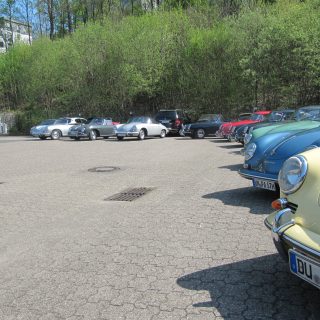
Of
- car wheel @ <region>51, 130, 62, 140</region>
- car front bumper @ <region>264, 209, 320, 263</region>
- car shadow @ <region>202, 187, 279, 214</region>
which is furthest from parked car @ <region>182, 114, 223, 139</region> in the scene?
car front bumper @ <region>264, 209, 320, 263</region>

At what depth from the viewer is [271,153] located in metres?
6.28

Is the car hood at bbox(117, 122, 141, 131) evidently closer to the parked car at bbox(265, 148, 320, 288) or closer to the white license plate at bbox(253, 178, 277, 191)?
the white license plate at bbox(253, 178, 277, 191)

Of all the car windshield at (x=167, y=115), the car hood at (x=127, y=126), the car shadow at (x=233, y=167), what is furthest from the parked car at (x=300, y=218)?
the car windshield at (x=167, y=115)

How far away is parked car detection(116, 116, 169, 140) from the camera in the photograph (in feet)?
79.4

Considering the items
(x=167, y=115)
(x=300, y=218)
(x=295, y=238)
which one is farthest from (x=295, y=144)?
(x=167, y=115)

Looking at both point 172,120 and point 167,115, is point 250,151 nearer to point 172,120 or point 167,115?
point 172,120

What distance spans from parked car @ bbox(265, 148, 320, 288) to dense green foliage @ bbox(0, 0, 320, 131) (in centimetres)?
2606

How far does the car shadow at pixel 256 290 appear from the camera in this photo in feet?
10.4

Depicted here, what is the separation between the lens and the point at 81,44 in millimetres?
36594

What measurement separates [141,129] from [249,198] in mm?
17915

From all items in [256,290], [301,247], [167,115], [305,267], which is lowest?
[256,290]

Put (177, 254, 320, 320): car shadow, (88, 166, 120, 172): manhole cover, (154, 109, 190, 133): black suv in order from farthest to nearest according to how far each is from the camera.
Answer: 1. (154, 109, 190, 133): black suv
2. (88, 166, 120, 172): manhole cover
3. (177, 254, 320, 320): car shadow

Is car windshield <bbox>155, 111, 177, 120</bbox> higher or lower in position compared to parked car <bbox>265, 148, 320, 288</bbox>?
higher

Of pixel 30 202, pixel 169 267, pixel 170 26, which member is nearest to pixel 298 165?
pixel 169 267
